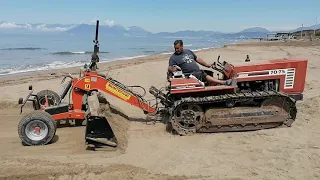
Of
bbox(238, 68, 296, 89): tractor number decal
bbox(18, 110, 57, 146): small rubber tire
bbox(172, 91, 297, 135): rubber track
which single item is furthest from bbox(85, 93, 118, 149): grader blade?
bbox(238, 68, 296, 89): tractor number decal

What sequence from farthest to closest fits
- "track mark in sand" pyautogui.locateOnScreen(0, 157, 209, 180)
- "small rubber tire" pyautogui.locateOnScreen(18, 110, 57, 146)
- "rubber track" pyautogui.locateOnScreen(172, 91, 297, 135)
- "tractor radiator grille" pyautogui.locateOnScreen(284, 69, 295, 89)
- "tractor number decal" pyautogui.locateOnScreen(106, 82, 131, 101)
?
1. "tractor radiator grille" pyautogui.locateOnScreen(284, 69, 295, 89)
2. "tractor number decal" pyautogui.locateOnScreen(106, 82, 131, 101)
3. "rubber track" pyautogui.locateOnScreen(172, 91, 297, 135)
4. "small rubber tire" pyautogui.locateOnScreen(18, 110, 57, 146)
5. "track mark in sand" pyautogui.locateOnScreen(0, 157, 209, 180)

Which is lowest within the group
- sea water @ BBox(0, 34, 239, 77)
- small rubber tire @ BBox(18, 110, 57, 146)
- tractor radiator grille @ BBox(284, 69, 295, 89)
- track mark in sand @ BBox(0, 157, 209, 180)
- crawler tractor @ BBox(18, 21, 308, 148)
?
sea water @ BBox(0, 34, 239, 77)

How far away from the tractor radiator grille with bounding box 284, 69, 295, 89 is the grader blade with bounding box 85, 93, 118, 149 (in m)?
3.88

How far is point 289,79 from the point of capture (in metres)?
8.29

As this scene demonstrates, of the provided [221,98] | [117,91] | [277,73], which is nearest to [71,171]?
[117,91]

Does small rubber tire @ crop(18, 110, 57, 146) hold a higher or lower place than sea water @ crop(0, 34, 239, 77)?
higher

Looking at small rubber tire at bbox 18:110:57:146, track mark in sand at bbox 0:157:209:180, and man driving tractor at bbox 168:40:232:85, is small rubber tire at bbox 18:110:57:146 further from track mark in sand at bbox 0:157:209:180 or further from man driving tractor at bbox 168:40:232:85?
Answer: man driving tractor at bbox 168:40:232:85

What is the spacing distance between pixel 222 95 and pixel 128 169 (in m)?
2.82

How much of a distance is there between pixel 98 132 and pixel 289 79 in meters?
4.21

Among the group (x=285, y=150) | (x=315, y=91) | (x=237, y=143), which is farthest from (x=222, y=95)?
(x=315, y=91)

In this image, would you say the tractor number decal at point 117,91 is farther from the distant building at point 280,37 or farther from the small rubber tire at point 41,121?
the distant building at point 280,37

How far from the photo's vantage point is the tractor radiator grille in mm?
8250

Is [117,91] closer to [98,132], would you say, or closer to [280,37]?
[98,132]

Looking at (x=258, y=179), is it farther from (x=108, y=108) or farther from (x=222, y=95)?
(x=108, y=108)
